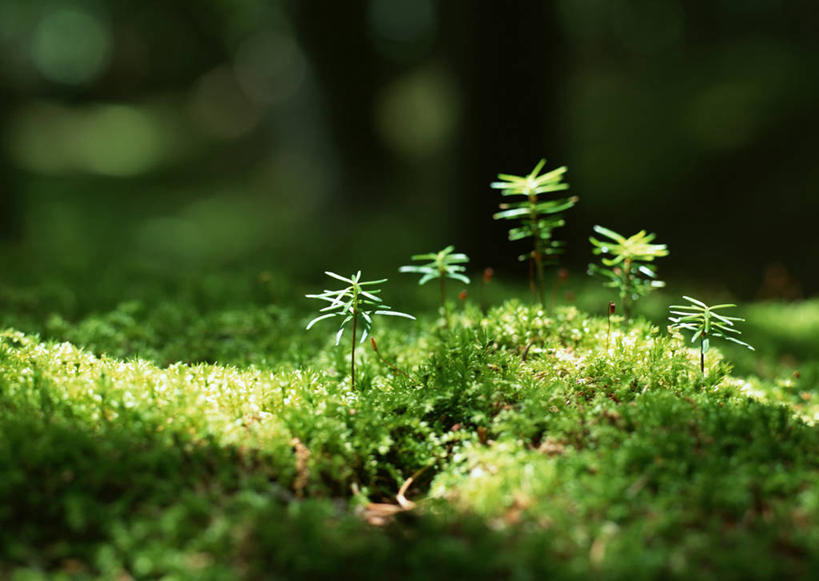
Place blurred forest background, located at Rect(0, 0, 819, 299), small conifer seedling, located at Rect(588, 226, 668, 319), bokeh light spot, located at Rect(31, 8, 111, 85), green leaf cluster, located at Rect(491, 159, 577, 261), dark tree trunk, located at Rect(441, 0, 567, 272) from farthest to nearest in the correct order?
bokeh light spot, located at Rect(31, 8, 111, 85) < blurred forest background, located at Rect(0, 0, 819, 299) < dark tree trunk, located at Rect(441, 0, 567, 272) < green leaf cluster, located at Rect(491, 159, 577, 261) < small conifer seedling, located at Rect(588, 226, 668, 319)

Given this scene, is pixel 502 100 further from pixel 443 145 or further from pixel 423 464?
pixel 443 145

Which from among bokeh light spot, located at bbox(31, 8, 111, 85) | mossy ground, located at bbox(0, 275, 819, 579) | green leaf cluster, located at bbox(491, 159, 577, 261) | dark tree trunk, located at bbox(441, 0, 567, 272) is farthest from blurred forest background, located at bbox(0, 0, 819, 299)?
mossy ground, located at bbox(0, 275, 819, 579)

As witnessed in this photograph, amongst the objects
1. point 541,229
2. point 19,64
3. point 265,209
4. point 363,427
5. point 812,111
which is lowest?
point 363,427

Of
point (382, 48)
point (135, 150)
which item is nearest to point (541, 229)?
point (382, 48)

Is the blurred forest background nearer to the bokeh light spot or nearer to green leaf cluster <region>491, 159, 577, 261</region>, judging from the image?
the bokeh light spot

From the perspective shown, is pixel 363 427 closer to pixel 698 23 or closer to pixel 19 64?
pixel 698 23

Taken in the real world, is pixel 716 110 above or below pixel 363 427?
above

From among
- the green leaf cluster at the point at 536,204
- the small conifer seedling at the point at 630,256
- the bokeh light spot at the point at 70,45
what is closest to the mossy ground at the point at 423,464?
the small conifer seedling at the point at 630,256

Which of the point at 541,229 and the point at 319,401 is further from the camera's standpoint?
the point at 541,229
